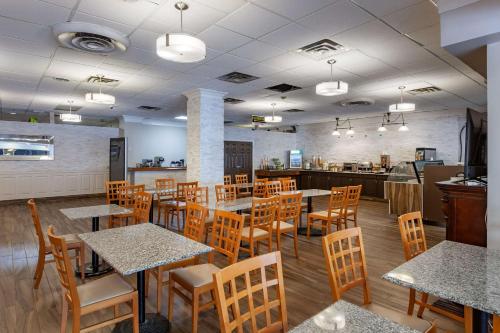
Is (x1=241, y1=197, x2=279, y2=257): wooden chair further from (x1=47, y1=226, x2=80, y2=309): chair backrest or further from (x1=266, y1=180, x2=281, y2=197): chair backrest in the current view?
(x1=266, y1=180, x2=281, y2=197): chair backrest

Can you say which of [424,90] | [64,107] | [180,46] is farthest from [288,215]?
[64,107]

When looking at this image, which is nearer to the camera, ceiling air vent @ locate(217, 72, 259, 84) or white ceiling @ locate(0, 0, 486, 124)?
white ceiling @ locate(0, 0, 486, 124)

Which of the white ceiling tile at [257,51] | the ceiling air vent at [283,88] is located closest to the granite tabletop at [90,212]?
the white ceiling tile at [257,51]

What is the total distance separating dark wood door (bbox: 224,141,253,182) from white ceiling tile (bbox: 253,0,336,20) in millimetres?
7856

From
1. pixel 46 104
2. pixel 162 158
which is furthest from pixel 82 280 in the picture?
pixel 162 158

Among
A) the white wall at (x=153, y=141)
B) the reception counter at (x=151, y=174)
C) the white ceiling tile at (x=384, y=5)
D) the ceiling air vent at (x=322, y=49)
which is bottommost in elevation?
the reception counter at (x=151, y=174)

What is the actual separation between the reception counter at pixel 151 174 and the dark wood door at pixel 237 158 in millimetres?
1643

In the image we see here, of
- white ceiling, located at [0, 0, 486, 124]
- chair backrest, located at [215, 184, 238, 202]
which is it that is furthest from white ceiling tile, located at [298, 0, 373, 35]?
chair backrest, located at [215, 184, 238, 202]

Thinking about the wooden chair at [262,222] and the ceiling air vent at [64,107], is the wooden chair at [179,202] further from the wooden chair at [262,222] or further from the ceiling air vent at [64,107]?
the ceiling air vent at [64,107]

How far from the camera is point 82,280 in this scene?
3.36 meters

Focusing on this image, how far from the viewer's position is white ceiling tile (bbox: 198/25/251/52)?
136 inches

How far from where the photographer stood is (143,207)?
12.4 ft

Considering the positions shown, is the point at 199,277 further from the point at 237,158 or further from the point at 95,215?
→ the point at 237,158

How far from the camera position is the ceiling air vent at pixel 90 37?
322cm
